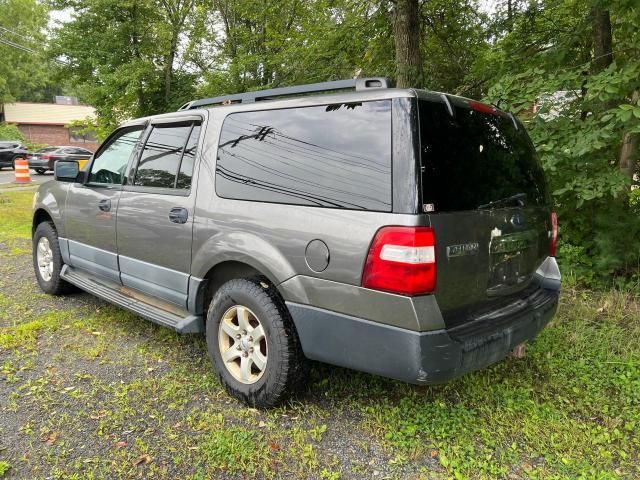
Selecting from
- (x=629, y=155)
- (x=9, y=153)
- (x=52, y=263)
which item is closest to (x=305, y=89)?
(x=52, y=263)

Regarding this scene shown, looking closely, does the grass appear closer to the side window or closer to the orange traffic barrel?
the side window

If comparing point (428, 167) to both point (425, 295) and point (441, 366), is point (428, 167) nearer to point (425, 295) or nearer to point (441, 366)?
point (425, 295)

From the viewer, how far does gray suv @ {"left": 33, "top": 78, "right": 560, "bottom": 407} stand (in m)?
2.25

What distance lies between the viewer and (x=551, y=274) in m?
3.20

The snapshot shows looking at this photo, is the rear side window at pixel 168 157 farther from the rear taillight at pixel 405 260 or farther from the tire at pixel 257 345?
the rear taillight at pixel 405 260

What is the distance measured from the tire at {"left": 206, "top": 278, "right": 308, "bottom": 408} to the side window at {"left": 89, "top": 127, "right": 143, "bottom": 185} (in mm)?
1693

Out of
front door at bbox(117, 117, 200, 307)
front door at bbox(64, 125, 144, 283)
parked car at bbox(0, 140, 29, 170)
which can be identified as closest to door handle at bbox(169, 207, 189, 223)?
front door at bbox(117, 117, 200, 307)

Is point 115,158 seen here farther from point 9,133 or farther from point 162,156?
point 9,133

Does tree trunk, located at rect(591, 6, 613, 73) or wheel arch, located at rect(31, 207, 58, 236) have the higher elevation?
tree trunk, located at rect(591, 6, 613, 73)

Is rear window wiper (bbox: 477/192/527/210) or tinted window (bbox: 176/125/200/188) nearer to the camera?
rear window wiper (bbox: 477/192/527/210)

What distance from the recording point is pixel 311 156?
8.50 feet

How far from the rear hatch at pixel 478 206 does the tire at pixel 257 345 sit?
90 centimetres

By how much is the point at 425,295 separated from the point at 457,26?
674 cm

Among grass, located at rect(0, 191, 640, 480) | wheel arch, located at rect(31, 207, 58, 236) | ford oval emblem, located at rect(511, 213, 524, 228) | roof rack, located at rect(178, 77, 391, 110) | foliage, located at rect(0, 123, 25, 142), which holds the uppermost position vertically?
foliage, located at rect(0, 123, 25, 142)
